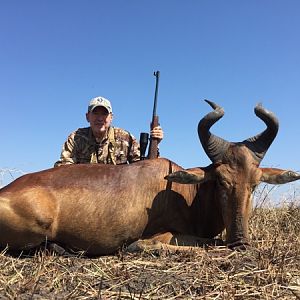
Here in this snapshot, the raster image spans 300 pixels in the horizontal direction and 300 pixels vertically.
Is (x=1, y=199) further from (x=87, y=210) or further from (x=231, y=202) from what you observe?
(x=231, y=202)

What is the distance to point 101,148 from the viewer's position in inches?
322

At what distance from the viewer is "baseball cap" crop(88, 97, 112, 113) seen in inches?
317

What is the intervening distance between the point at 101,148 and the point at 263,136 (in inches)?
127

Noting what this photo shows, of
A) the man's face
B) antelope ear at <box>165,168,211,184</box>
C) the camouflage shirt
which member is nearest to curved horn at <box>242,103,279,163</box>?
antelope ear at <box>165,168,211,184</box>

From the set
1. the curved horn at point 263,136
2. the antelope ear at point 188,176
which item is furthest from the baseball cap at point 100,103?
the curved horn at point 263,136

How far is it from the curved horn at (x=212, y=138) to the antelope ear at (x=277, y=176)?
0.59m

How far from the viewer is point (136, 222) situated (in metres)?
5.61

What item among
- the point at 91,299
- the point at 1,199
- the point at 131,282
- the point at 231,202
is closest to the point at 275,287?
the point at 131,282

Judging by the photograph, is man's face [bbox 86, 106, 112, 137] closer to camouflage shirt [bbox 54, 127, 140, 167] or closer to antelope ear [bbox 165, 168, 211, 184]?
camouflage shirt [bbox 54, 127, 140, 167]

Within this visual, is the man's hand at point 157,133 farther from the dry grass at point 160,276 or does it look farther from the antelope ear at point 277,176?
the dry grass at point 160,276

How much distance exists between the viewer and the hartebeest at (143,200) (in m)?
5.25

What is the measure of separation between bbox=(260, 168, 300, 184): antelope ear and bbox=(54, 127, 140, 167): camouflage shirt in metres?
2.99

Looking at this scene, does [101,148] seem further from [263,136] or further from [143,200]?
[263,136]

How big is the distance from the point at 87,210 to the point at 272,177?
7.60 ft
